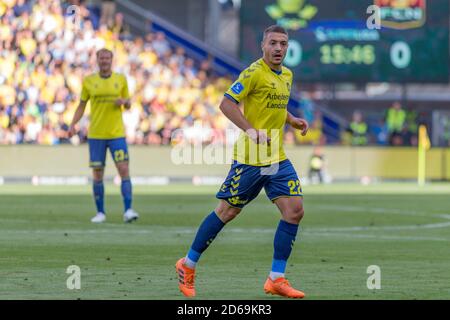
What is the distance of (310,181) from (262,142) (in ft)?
96.2

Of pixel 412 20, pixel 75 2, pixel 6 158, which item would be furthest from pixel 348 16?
pixel 6 158

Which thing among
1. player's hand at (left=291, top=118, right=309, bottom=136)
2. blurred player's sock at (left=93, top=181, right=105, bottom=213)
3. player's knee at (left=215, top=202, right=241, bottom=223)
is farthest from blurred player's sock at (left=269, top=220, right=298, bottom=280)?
blurred player's sock at (left=93, top=181, right=105, bottom=213)

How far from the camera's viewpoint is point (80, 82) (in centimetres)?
3891

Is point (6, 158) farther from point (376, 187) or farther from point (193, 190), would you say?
point (376, 187)

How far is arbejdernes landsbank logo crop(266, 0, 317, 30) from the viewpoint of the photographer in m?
39.9

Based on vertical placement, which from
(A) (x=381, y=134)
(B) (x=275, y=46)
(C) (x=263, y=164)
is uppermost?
(B) (x=275, y=46)

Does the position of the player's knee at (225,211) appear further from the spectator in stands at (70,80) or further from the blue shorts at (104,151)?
the spectator in stands at (70,80)

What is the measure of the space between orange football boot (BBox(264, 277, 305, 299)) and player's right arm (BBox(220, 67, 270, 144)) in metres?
1.21

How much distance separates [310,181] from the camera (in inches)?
1580

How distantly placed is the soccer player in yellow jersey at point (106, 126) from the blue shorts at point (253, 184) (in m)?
8.40

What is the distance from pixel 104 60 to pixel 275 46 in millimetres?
8296

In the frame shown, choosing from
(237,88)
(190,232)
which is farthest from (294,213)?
(190,232)

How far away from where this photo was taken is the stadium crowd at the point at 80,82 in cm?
3812

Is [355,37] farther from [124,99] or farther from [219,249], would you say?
[219,249]
